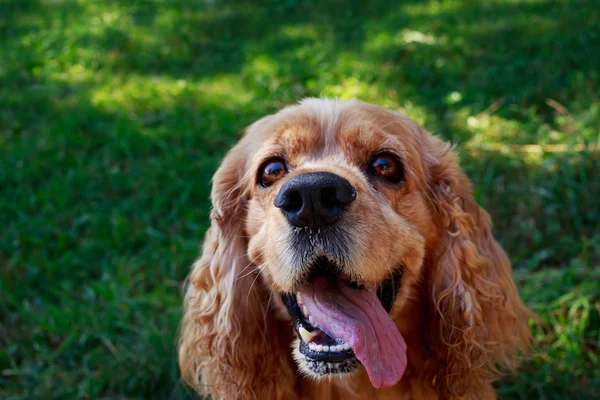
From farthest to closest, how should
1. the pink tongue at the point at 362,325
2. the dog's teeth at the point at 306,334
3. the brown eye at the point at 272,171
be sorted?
the brown eye at the point at 272,171
the dog's teeth at the point at 306,334
the pink tongue at the point at 362,325

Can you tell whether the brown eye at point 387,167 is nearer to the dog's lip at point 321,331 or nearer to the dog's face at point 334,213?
the dog's face at point 334,213

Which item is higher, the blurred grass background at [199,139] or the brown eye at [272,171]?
the brown eye at [272,171]

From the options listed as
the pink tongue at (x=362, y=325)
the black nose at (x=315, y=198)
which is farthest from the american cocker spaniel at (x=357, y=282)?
the black nose at (x=315, y=198)

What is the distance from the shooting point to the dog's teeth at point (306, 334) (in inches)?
112

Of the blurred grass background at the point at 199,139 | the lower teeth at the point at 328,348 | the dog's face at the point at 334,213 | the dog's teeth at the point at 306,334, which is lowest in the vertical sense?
the blurred grass background at the point at 199,139

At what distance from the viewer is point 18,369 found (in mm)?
4227

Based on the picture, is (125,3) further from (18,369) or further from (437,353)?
(437,353)

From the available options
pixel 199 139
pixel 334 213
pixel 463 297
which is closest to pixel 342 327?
pixel 334 213

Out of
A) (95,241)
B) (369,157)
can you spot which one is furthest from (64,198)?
(369,157)

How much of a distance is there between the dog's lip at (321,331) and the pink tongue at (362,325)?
4 centimetres

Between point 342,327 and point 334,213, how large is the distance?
51 cm

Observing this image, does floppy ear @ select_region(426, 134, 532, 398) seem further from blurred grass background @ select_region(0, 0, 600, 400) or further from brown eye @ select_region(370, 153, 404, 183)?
blurred grass background @ select_region(0, 0, 600, 400)

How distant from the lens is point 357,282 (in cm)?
277

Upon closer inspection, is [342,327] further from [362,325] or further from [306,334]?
[306,334]
